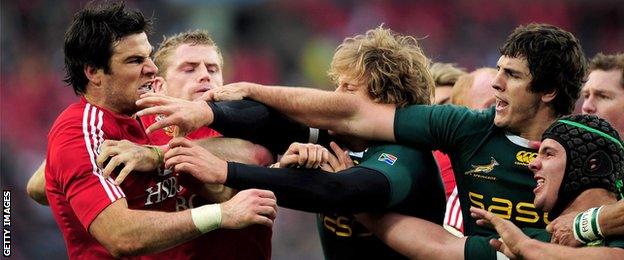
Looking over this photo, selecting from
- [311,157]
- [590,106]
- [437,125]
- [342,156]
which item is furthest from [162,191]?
[590,106]

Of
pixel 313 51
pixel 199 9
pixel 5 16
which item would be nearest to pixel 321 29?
pixel 313 51

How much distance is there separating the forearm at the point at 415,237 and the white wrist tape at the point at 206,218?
848 millimetres

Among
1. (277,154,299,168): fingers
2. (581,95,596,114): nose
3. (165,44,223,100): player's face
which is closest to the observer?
(277,154,299,168): fingers

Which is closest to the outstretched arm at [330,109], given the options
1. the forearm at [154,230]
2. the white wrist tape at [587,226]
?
the forearm at [154,230]

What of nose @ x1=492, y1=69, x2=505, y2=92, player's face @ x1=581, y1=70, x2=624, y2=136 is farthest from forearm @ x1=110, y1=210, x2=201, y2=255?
Answer: player's face @ x1=581, y1=70, x2=624, y2=136

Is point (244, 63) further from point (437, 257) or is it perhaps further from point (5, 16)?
point (437, 257)

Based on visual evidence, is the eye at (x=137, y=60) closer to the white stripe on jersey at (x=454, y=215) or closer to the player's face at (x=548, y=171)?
the player's face at (x=548, y=171)

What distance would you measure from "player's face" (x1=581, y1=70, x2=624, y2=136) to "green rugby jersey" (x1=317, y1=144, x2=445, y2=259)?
2587 millimetres

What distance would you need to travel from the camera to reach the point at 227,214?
4.36 metres

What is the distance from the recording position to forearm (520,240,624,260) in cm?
420

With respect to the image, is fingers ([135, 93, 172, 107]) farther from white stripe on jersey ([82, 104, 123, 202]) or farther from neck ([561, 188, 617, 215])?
neck ([561, 188, 617, 215])

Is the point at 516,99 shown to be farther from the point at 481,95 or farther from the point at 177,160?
the point at 481,95

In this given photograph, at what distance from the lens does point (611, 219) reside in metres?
4.21

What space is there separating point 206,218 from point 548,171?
1.57m
